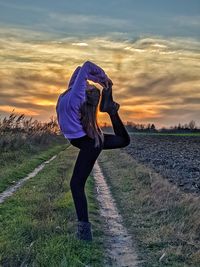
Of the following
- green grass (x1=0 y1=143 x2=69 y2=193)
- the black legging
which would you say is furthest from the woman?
green grass (x1=0 y1=143 x2=69 y2=193)

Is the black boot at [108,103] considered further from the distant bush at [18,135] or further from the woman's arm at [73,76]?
the distant bush at [18,135]

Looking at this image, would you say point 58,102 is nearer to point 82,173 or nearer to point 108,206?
point 82,173

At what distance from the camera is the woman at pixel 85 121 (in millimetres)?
6926

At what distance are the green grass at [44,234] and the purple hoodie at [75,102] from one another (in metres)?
1.53

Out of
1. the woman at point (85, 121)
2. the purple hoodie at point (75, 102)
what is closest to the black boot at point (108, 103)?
the woman at point (85, 121)

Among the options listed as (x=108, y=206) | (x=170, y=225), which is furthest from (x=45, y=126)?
(x=170, y=225)

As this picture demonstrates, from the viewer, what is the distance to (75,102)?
22.7 feet

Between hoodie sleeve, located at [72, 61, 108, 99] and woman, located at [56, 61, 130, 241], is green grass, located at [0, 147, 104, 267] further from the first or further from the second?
hoodie sleeve, located at [72, 61, 108, 99]

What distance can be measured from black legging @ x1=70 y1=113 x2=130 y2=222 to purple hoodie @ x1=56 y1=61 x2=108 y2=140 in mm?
175

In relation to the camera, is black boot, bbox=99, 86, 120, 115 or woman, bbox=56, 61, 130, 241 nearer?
woman, bbox=56, 61, 130, 241

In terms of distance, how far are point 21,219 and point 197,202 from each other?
3.64 metres

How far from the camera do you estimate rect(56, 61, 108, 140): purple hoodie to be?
6.91m

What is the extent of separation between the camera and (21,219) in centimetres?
849

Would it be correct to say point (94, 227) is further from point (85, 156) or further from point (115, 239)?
point (85, 156)
